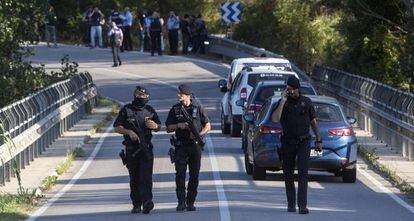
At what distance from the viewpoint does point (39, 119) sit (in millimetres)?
24266

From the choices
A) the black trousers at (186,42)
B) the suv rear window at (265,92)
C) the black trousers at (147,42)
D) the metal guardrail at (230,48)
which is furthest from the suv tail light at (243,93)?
the black trousers at (147,42)

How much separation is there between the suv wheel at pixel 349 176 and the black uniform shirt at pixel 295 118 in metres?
3.96

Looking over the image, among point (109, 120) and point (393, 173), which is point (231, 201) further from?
point (109, 120)

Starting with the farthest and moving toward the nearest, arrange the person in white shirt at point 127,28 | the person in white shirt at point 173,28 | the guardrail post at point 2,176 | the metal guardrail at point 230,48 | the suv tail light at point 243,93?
the person in white shirt at point 127,28
the person in white shirt at point 173,28
the metal guardrail at point 230,48
the suv tail light at point 243,93
the guardrail post at point 2,176

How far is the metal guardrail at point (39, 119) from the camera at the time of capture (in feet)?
64.2

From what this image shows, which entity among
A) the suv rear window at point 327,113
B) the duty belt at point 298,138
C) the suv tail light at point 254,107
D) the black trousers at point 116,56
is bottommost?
the black trousers at point 116,56

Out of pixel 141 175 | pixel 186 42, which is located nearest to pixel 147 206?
pixel 141 175

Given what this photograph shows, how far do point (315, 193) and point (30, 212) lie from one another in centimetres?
465

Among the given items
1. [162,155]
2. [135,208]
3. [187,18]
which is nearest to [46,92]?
[162,155]

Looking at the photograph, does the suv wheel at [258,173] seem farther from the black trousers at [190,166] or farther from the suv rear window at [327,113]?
the black trousers at [190,166]

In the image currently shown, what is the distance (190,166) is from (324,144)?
387cm

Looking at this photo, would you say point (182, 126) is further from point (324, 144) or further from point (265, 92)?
→ point (265, 92)

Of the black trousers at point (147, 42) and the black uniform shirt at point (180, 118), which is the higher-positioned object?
the black uniform shirt at point (180, 118)

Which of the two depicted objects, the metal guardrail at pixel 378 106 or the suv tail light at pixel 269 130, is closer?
the suv tail light at pixel 269 130
